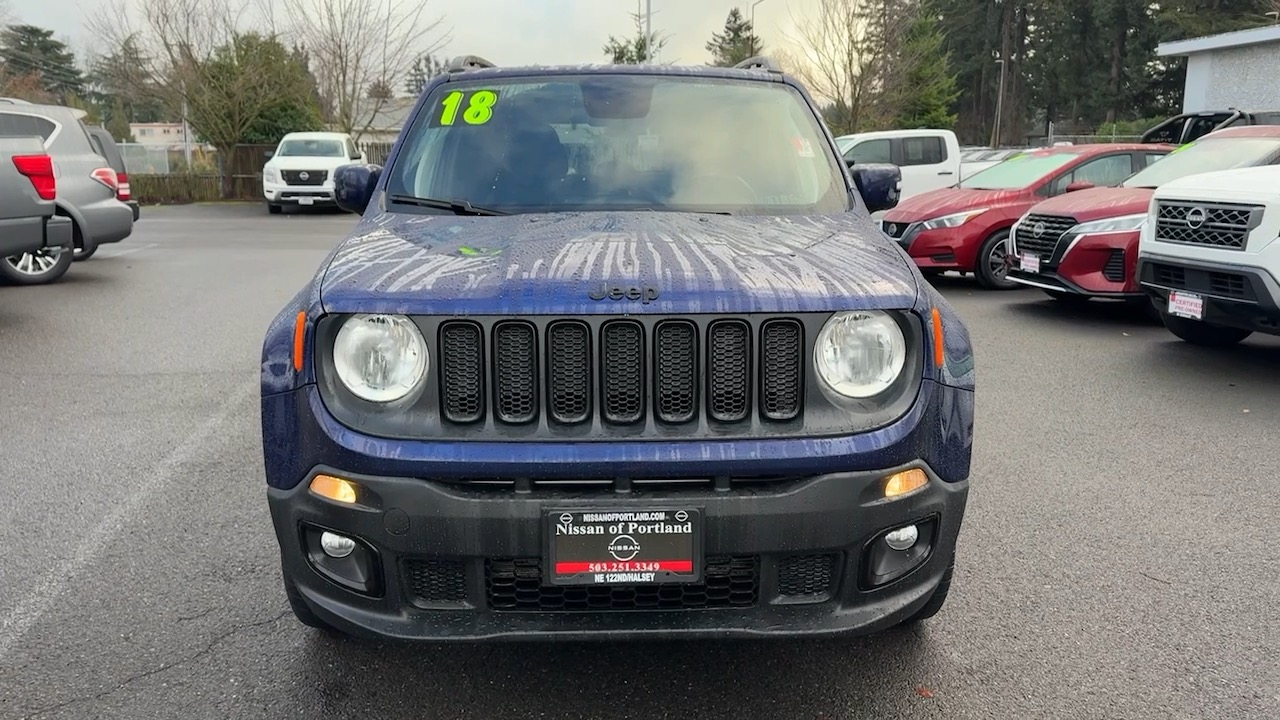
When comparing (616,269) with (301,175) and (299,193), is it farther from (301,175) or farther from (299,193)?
(301,175)

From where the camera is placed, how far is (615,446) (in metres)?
2.37

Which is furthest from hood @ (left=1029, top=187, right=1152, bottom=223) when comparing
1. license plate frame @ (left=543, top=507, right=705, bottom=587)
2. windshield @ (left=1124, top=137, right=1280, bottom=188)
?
license plate frame @ (left=543, top=507, right=705, bottom=587)

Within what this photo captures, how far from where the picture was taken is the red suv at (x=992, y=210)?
419 inches

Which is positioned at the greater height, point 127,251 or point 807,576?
point 807,576

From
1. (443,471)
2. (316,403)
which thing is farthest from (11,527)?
(443,471)

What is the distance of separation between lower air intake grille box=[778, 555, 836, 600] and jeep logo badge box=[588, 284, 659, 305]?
2.39 ft

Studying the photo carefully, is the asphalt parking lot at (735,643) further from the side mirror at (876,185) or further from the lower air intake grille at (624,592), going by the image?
the side mirror at (876,185)

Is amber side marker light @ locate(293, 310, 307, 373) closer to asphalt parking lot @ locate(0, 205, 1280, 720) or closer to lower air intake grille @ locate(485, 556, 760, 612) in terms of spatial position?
lower air intake grille @ locate(485, 556, 760, 612)

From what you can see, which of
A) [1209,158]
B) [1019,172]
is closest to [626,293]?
[1209,158]

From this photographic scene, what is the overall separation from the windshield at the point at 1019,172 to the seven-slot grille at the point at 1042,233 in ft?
6.02

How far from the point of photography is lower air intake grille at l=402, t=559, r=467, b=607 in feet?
7.94

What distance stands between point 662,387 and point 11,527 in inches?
123

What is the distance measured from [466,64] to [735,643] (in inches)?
112

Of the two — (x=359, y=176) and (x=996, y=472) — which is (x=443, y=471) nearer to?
(x=359, y=176)
